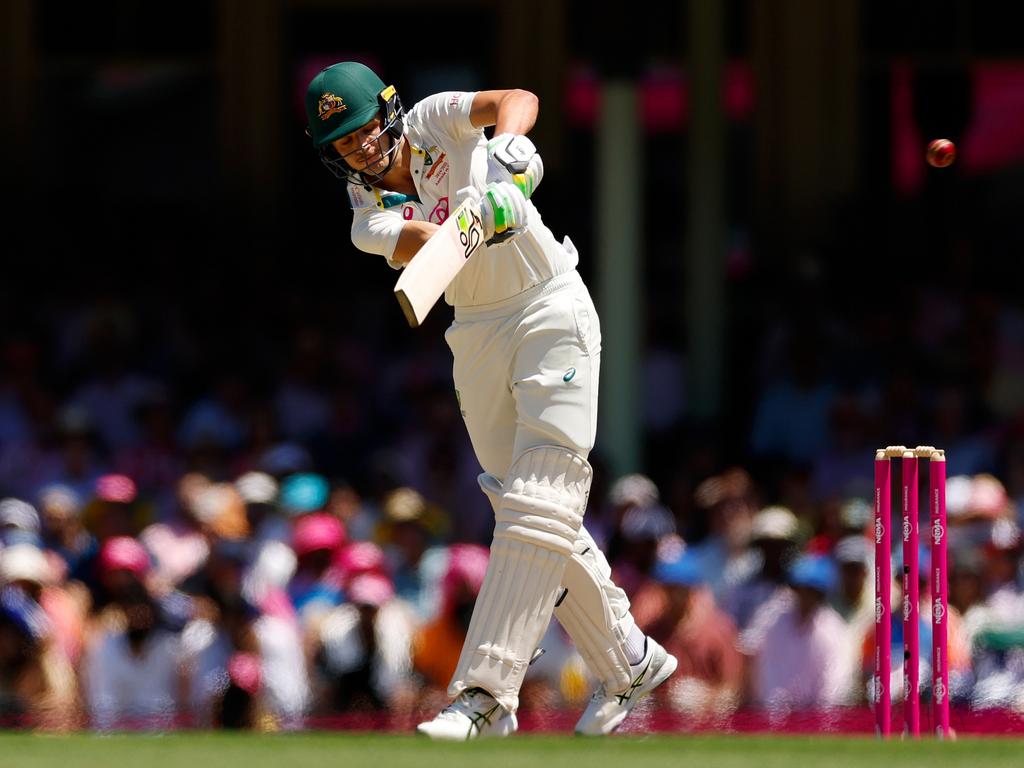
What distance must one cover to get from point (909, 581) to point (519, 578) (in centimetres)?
99

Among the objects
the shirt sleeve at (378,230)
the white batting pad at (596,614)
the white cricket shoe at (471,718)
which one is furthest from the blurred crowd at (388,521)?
the shirt sleeve at (378,230)

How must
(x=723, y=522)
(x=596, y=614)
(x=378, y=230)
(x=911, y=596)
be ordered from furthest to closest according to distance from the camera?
(x=723, y=522) → (x=596, y=614) → (x=378, y=230) → (x=911, y=596)

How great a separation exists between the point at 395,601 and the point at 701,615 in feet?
3.92

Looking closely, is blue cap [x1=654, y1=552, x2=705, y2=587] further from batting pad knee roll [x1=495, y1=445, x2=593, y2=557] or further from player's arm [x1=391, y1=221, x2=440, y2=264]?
player's arm [x1=391, y1=221, x2=440, y2=264]

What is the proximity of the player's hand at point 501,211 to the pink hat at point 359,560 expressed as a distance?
3.33 meters

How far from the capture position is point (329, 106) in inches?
209

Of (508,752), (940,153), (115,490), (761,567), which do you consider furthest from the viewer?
(115,490)

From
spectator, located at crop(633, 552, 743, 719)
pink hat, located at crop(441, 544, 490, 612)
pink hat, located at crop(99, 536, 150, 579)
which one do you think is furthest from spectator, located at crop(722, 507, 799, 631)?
pink hat, located at crop(99, 536, 150, 579)

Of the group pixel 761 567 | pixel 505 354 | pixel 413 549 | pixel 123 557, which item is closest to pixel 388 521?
pixel 413 549

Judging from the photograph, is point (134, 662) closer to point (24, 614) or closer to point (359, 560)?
point (24, 614)

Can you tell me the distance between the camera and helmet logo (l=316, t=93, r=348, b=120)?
5293 millimetres

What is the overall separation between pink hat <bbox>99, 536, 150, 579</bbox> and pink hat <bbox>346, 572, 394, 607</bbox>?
3.01ft

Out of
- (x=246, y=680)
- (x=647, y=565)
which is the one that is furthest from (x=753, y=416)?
(x=246, y=680)

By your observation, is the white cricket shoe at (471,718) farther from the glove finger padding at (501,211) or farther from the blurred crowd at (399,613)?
the blurred crowd at (399,613)
